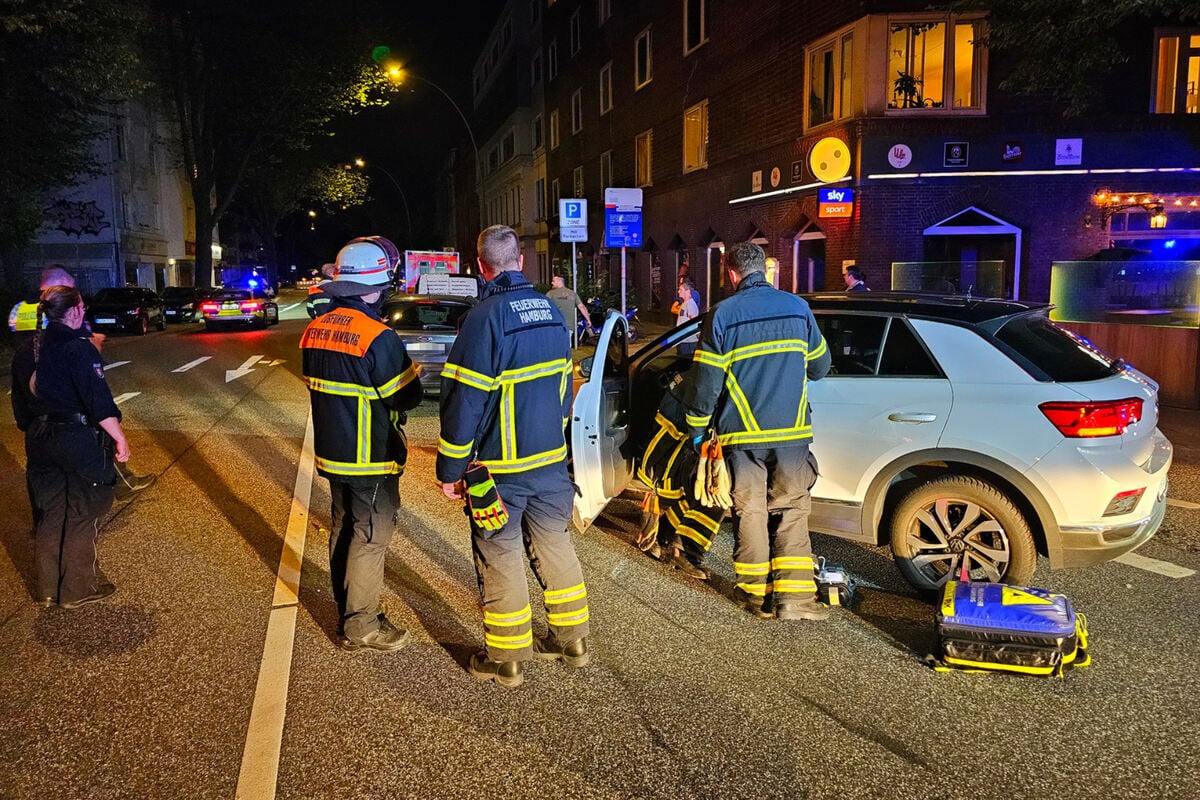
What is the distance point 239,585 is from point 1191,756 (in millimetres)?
4797

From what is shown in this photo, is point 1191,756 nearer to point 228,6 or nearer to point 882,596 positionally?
point 882,596

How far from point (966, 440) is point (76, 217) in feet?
126

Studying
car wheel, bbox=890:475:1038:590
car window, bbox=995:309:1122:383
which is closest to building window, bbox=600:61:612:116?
car window, bbox=995:309:1122:383

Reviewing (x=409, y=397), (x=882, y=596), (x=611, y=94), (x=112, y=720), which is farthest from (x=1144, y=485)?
(x=611, y=94)

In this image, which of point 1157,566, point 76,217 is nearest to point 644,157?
point 76,217

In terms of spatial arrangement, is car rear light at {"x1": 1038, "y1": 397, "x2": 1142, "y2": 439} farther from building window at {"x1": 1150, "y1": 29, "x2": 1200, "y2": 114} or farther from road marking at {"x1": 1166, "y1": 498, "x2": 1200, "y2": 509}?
building window at {"x1": 1150, "y1": 29, "x2": 1200, "y2": 114}

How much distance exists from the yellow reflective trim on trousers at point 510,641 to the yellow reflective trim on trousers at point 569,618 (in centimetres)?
17

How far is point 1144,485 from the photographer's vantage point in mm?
4535

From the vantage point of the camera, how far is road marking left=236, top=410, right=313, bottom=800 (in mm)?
3256

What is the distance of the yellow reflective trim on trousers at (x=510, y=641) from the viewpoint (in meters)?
3.92

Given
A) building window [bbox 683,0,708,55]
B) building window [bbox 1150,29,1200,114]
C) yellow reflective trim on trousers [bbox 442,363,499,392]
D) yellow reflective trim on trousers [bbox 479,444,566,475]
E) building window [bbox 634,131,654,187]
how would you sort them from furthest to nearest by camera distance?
building window [bbox 634,131,654,187]
building window [bbox 683,0,708,55]
building window [bbox 1150,29,1200,114]
yellow reflective trim on trousers [bbox 479,444,566,475]
yellow reflective trim on trousers [bbox 442,363,499,392]

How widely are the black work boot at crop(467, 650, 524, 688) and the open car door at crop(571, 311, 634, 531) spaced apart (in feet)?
3.66

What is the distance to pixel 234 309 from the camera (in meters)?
28.1

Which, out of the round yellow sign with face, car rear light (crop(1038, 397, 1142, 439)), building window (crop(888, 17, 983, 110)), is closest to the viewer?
car rear light (crop(1038, 397, 1142, 439))
